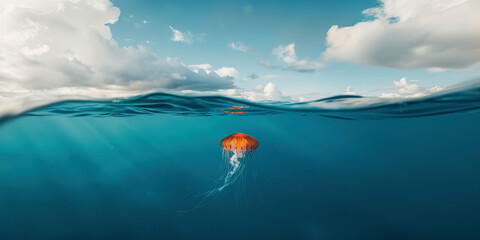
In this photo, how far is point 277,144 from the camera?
32094 millimetres

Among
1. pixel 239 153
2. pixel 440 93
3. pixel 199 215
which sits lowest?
pixel 199 215

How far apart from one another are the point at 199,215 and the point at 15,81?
13184 millimetres

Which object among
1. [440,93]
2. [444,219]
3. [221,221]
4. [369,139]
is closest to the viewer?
[440,93]

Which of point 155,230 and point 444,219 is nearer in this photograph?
point 155,230

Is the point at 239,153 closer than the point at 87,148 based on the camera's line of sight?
Yes

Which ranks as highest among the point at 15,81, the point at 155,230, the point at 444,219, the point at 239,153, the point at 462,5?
the point at 462,5

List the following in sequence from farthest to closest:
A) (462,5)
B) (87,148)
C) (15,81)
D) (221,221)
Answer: (87,148) < (221,221) < (15,81) < (462,5)

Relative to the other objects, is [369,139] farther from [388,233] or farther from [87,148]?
[87,148]

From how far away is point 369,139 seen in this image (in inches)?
1223

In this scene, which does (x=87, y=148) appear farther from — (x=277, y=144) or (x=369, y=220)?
(x=369, y=220)

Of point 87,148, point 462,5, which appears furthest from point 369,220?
point 87,148

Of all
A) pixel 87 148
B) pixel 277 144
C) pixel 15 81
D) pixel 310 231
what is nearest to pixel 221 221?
pixel 310 231

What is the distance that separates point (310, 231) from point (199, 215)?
28.5 feet

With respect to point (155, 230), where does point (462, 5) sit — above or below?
above
